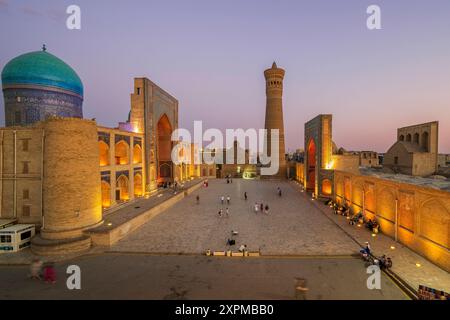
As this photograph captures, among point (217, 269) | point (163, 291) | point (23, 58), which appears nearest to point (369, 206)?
point (217, 269)

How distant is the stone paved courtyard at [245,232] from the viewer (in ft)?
34.3

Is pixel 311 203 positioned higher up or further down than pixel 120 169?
further down

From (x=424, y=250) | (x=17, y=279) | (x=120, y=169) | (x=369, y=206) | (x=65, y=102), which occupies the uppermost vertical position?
(x=65, y=102)

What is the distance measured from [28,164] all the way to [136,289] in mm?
10398

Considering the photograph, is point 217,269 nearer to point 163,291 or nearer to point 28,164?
point 163,291

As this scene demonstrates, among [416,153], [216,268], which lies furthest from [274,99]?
[216,268]

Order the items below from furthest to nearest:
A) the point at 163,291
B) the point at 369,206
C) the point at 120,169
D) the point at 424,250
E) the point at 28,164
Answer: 1. the point at 120,169
2. the point at 369,206
3. the point at 28,164
4. the point at 424,250
5. the point at 163,291

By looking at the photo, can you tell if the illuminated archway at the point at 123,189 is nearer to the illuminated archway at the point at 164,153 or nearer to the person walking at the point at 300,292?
the illuminated archway at the point at 164,153

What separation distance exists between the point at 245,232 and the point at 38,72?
2156 centimetres

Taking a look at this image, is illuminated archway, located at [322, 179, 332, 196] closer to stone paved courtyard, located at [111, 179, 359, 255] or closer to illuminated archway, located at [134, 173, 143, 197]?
stone paved courtyard, located at [111, 179, 359, 255]

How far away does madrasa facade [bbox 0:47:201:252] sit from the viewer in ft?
35.9

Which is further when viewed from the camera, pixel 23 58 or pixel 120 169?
pixel 23 58

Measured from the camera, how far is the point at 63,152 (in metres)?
11.0
